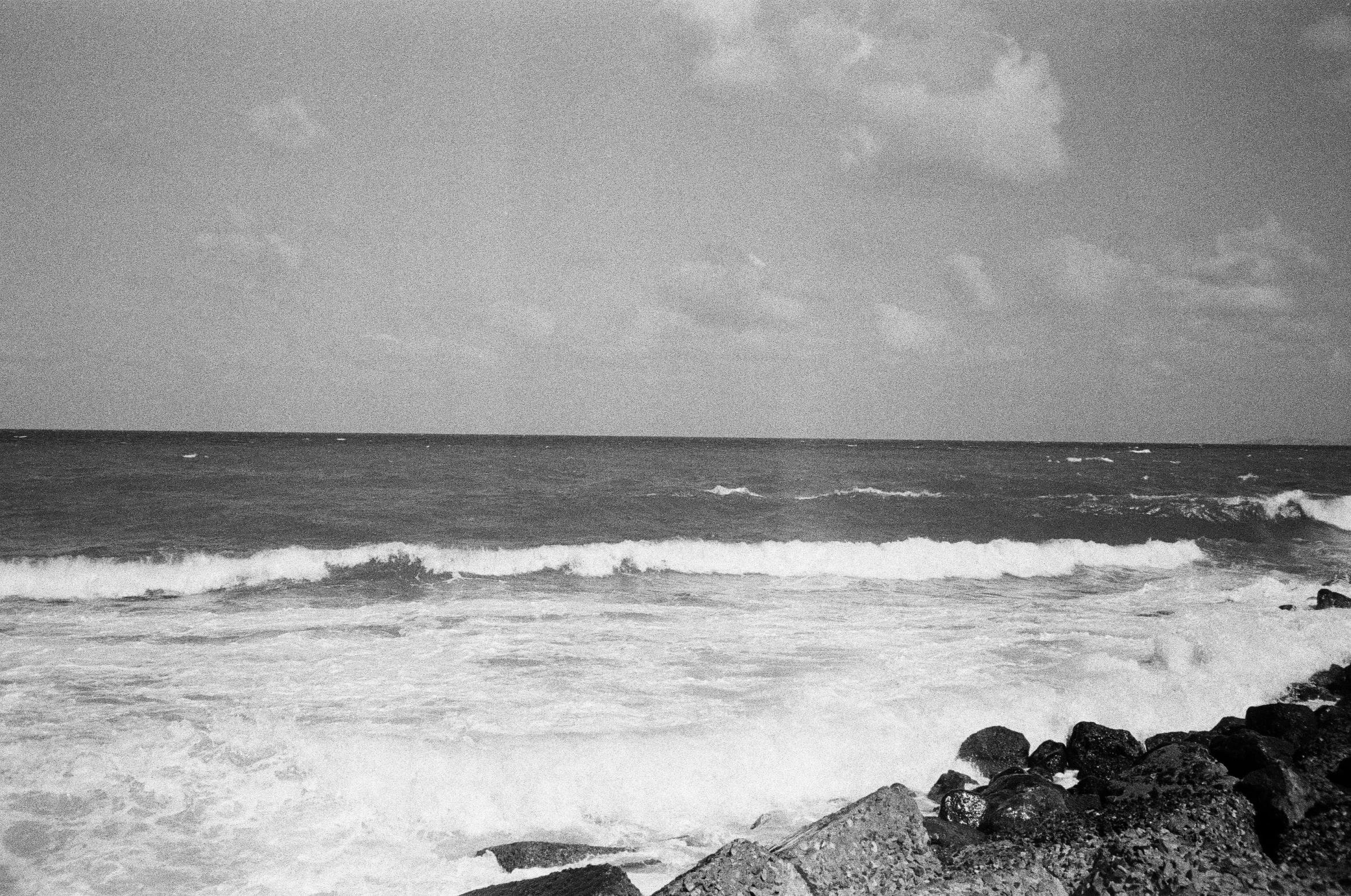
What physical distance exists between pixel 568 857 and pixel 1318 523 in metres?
35.9

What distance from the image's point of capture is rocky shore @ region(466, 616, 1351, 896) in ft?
13.7

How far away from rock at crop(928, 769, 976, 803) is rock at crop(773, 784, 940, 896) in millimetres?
2242

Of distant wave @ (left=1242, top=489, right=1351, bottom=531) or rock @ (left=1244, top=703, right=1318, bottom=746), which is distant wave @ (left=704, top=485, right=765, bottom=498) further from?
rock @ (left=1244, top=703, right=1318, bottom=746)

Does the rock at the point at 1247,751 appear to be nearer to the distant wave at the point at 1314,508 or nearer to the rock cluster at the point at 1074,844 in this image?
the rock cluster at the point at 1074,844

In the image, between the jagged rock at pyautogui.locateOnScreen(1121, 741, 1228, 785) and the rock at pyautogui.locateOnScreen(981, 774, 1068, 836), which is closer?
the rock at pyautogui.locateOnScreen(981, 774, 1068, 836)

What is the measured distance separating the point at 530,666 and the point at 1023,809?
21.7ft

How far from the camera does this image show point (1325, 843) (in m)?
4.56

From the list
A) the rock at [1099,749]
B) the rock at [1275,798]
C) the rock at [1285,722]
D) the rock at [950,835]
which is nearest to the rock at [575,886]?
the rock at [950,835]

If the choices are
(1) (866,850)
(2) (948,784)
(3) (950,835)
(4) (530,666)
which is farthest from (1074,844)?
(4) (530,666)

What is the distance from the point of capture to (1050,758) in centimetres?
733

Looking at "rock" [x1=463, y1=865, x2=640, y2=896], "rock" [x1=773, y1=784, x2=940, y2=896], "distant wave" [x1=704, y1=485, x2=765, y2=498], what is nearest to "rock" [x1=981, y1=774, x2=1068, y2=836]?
"rock" [x1=773, y1=784, x2=940, y2=896]

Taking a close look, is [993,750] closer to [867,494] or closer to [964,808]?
[964,808]

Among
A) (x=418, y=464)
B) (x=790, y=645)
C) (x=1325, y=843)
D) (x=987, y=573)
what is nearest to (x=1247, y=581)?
(x=987, y=573)

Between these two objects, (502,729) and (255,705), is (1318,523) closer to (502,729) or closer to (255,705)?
(502,729)
